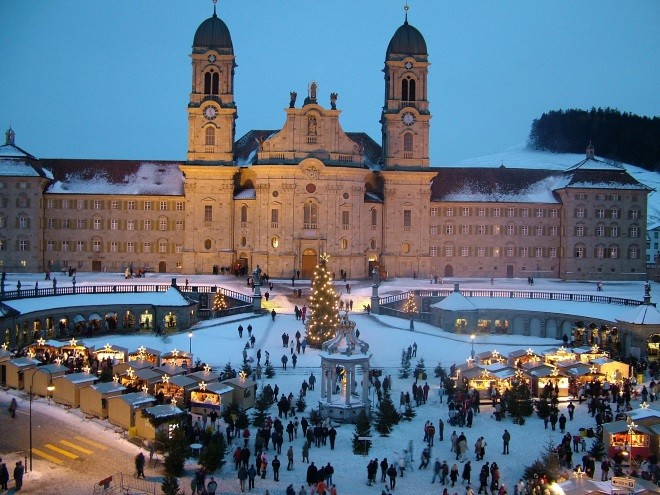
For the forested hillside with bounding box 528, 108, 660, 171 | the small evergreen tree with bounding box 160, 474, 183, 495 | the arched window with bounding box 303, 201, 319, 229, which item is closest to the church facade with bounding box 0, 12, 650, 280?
the arched window with bounding box 303, 201, 319, 229

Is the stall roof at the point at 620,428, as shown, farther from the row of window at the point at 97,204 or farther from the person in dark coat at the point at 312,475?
the row of window at the point at 97,204

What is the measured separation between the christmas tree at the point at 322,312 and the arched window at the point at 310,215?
2933cm

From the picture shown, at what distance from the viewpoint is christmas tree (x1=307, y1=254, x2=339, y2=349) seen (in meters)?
48.0

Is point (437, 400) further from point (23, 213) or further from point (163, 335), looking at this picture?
point (23, 213)

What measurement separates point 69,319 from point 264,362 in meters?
15.2

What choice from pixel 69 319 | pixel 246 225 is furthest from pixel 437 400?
pixel 246 225

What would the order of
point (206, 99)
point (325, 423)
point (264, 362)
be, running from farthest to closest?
point (206, 99) → point (264, 362) → point (325, 423)

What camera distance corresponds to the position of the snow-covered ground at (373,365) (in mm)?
28719

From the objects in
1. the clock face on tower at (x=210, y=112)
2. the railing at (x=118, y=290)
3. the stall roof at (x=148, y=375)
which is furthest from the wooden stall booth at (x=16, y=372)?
the clock face on tower at (x=210, y=112)

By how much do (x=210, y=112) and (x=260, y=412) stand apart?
160ft

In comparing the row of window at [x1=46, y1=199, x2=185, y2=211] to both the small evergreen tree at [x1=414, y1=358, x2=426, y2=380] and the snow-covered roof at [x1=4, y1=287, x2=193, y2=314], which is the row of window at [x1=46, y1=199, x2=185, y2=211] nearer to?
the snow-covered roof at [x1=4, y1=287, x2=193, y2=314]

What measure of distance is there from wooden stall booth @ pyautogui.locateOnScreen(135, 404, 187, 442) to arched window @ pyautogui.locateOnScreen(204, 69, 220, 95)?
2012 inches

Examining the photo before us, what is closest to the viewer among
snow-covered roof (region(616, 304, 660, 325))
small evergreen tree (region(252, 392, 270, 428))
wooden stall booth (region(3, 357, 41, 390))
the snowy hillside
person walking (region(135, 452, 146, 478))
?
person walking (region(135, 452, 146, 478))

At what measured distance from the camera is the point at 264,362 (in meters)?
45.8
